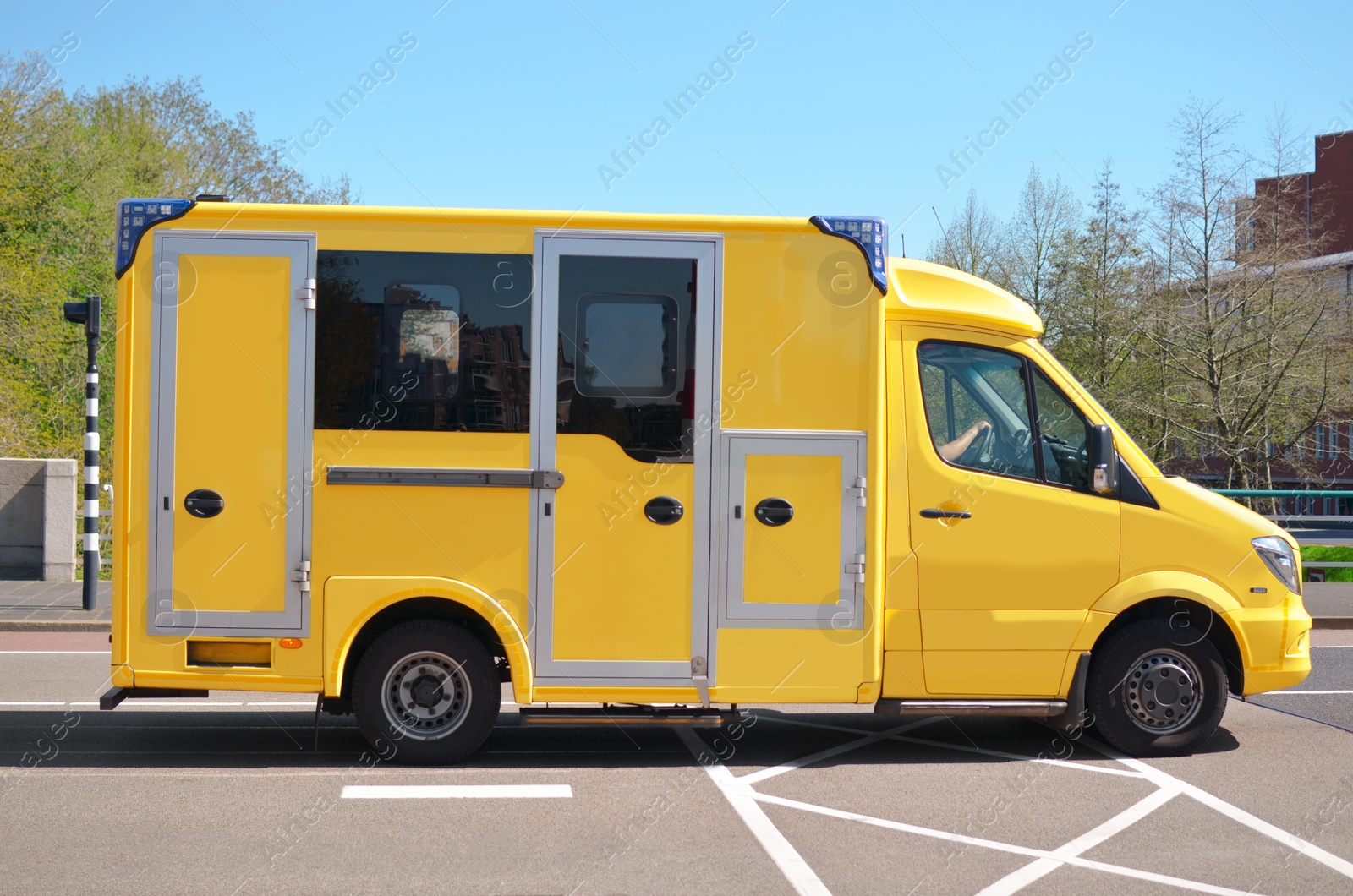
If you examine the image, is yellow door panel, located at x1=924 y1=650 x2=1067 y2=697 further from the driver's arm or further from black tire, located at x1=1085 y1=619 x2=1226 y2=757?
the driver's arm

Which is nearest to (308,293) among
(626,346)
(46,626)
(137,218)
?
(137,218)

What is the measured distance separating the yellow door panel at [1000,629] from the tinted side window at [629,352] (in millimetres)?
1674

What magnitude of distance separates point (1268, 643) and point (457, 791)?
455 cm

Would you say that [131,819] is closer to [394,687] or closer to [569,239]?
[394,687]

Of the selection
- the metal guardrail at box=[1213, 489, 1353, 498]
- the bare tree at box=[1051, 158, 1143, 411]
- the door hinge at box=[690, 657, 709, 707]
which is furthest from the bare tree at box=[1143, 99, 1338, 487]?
the door hinge at box=[690, 657, 709, 707]

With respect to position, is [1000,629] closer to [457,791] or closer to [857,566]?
[857,566]

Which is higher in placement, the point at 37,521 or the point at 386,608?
the point at 386,608

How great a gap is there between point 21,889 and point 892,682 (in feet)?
13.6

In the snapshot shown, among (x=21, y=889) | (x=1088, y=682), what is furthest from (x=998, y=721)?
(x=21, y=889)

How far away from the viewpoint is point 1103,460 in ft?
A: 21.2

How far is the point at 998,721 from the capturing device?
7961mm

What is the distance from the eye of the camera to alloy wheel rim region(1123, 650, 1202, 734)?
6668 millimetres

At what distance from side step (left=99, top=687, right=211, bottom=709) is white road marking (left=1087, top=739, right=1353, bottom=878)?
505cm

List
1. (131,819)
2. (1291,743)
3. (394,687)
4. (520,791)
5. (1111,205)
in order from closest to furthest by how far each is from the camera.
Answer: (131,819), (520,791), (394,687), (1291,743), (1111,205)
